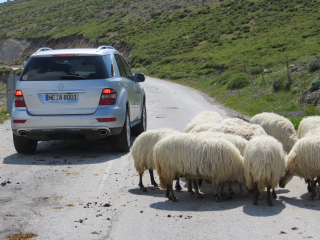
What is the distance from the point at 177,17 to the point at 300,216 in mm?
73475

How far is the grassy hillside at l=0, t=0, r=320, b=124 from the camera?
2241 cm

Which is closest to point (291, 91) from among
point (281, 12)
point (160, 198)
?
point (160, 198)

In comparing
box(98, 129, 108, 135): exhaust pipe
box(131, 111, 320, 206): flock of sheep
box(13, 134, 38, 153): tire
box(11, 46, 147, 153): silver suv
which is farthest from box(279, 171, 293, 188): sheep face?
box(13, 134, 38, 153): tire

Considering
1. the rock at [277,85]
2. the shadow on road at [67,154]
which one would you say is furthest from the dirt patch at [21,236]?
the rock at [277,85]

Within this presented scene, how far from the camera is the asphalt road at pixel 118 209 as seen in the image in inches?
177

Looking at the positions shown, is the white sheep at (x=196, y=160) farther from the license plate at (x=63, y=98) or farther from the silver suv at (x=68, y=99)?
the license plate at (x=63, y=98)

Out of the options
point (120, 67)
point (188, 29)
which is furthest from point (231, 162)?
point (188, 29)

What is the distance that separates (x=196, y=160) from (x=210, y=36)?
54395mm

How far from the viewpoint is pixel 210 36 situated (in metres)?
58.3

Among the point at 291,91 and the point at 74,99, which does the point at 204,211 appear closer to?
the point at 74,99

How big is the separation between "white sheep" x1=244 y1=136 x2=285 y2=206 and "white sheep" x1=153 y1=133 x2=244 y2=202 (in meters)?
0.26

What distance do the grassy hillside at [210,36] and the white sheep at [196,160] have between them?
714 centimetres

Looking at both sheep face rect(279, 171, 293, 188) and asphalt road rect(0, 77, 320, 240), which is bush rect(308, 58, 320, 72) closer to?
asphalt road rect(0, 77, 320, 240)

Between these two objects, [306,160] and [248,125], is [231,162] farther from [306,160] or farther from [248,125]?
[248,125]
